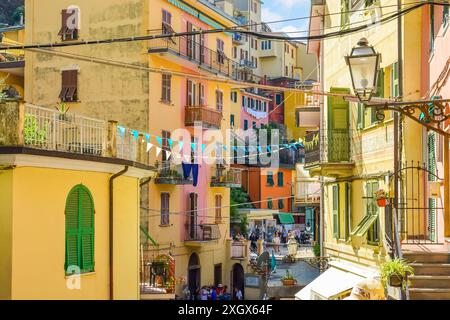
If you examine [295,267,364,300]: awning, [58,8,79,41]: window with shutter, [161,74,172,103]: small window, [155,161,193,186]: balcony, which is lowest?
[295,267,364,300]: awning

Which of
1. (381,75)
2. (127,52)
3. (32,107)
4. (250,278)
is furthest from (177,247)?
(32,107)

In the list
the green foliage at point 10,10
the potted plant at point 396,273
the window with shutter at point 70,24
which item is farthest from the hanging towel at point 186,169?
the green foliage at point 10,10

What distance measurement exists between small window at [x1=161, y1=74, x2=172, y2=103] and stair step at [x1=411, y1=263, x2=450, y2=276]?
72.6ft

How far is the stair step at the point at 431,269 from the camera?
13289 millimetres

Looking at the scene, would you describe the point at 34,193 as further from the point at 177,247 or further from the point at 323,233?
the point at 177,247

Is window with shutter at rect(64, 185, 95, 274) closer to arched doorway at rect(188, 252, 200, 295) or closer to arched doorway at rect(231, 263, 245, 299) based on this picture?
arched doorway at rect(188, 252, 200, 295)

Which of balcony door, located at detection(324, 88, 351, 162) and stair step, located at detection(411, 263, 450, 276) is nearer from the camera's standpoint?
stair step, located at detection(411, 263, 450, 276)

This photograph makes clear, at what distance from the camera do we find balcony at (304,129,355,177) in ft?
75.4

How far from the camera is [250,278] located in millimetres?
40594

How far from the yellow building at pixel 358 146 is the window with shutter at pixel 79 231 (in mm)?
6282

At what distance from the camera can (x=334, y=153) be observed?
2336 cm

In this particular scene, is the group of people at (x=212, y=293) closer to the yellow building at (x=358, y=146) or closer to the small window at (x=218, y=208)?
the small window at (x=218, y=208)

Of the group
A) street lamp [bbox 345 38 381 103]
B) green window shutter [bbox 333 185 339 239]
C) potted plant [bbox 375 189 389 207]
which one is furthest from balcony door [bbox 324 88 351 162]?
street lamp [bbox 345 38 381 103]

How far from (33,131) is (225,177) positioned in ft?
88.3
